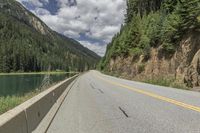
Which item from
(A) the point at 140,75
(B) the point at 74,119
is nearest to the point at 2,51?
(A) the point at 140,75

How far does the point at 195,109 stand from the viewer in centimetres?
1048

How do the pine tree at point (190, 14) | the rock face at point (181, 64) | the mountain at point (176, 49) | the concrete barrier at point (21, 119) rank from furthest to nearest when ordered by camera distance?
the pine tree at point (190, 14) → the mountain at point (176, 49) → the rock face at point (181, 64) → the concrete barrier at point (21, 119)

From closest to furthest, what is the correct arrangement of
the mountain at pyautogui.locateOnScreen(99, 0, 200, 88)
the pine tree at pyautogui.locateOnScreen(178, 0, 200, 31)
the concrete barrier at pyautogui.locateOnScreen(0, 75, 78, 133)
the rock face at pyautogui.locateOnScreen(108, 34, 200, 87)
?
1. the concrete barrier at pyautogui.locateOnScreen(0, 75, 78, 133)
2. the rock face at pyautogui.locateOnScreen(108, 34, 200, 87)
3. the mountain at pyautogui.locateOnScreen(99, 0, 200, 88)
4. the pine tree at pyautogui.locateOnScreen(178, 0, 200, 31)

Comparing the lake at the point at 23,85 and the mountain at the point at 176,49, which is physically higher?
the mountain at the point at 176,49

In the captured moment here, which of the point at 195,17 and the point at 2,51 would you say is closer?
the point at 195,17

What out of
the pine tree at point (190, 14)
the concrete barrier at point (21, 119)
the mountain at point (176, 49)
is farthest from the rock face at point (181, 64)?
the concrete barrier at point (21, 119)

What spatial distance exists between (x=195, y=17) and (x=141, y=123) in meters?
21.0

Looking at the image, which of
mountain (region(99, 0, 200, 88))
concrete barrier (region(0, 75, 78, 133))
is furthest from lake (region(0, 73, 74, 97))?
concrete barrier (region(0, 75, 78, 133))

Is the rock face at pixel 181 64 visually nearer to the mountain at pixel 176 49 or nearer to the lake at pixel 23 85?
the mountain at pixel 176 49

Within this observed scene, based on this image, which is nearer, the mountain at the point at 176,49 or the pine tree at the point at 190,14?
the mountain at the point at 176,49

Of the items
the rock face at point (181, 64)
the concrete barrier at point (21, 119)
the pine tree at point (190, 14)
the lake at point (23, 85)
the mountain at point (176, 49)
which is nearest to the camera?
the concrete barrier at point (21, 119)

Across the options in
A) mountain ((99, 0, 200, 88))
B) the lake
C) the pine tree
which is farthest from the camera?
the lake

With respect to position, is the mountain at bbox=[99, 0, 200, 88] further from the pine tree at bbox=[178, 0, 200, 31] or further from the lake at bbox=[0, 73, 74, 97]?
the lake at bbox=[0, 73, 74, 97]

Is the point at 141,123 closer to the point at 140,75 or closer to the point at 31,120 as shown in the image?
the point at 31,120
